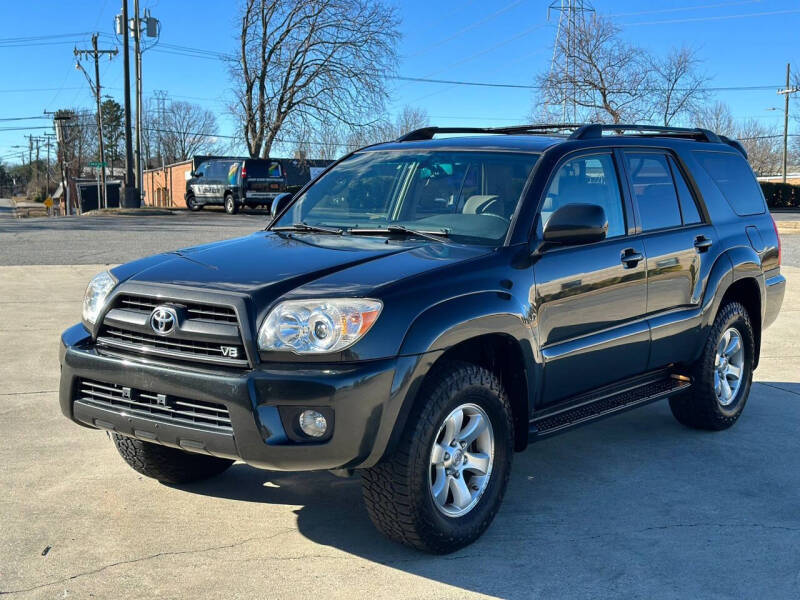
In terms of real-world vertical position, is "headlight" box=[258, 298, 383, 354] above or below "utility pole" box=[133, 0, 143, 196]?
below

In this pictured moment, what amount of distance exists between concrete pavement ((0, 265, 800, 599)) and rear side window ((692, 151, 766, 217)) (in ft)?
5.00

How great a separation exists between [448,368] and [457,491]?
556mm

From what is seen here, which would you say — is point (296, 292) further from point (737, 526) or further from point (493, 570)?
point (737, 526)

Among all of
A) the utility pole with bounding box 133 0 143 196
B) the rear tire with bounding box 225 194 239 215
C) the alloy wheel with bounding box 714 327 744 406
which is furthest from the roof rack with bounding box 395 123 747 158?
the utility pole with bounding box 133 0 143 196

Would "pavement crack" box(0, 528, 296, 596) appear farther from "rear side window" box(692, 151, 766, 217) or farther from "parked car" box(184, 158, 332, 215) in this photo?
"parked car" box(184, 158, 332, 215)

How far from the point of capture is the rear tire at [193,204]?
36547 millimetres

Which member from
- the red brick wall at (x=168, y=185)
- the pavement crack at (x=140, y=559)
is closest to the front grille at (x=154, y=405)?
the pavement crack at (x=140, y=559)

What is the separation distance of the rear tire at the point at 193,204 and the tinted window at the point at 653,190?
3251cm

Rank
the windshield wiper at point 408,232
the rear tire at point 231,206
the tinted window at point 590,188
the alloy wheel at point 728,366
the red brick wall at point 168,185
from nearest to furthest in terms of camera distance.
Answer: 1. the windshield wiper at point 408,232
2. the tinted window at point 590,188
3. the alloy wheel at point 728,366
4. the rear tire at point 231,206
5. the red brick wall at point 168,185

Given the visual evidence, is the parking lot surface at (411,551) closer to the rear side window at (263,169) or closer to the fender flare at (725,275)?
the fender flare at (725,275)

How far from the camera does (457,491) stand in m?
3.93

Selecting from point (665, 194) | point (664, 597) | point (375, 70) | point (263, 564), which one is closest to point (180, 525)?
point (263, 564)

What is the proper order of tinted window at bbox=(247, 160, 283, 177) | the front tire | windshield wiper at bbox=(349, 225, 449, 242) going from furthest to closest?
1. tinted window at bbox=(247, 160, 283, 177)
2. windshield wiper at bbox=(349, 225, 449, 242)
3. the front tire

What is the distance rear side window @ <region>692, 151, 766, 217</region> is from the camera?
19.4ft
